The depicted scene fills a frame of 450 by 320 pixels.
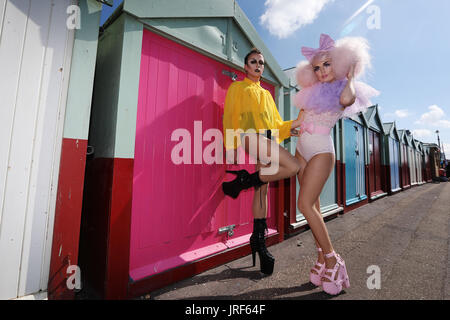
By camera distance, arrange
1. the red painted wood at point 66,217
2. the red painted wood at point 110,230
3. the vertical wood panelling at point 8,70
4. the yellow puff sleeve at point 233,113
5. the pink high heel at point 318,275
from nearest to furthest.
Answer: the vertical wood panelling at point 8,70
the red painted wood at point 66,217
the red painted wood at point 110,230
the pink high heel at point 318,275
the yellow puff sleeve at point 233,113

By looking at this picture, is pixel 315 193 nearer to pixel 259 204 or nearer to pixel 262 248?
pixel 259 204

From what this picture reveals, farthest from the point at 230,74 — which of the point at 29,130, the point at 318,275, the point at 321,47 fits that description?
the point at 318,275

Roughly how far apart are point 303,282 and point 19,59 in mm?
2616

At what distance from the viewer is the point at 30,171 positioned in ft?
4.22

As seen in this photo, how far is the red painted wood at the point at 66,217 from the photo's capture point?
1347 mm

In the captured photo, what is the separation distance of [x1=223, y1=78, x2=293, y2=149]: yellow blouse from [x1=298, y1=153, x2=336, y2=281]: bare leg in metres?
0.43

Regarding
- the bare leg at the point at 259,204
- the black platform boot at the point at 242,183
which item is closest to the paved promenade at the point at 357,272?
the bare leg at the point at 259,204

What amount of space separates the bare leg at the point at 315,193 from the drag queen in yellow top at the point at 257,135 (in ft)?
0.49

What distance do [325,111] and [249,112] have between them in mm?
616

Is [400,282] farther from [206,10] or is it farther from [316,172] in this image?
[206,10]

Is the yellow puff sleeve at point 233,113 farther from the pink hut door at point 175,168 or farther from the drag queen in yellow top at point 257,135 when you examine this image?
the pink hut door at point 175,168

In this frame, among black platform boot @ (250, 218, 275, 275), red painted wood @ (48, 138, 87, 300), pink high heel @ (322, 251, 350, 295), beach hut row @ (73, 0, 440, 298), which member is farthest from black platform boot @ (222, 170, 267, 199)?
red painted wood @ (48, 138, 87, 300)
